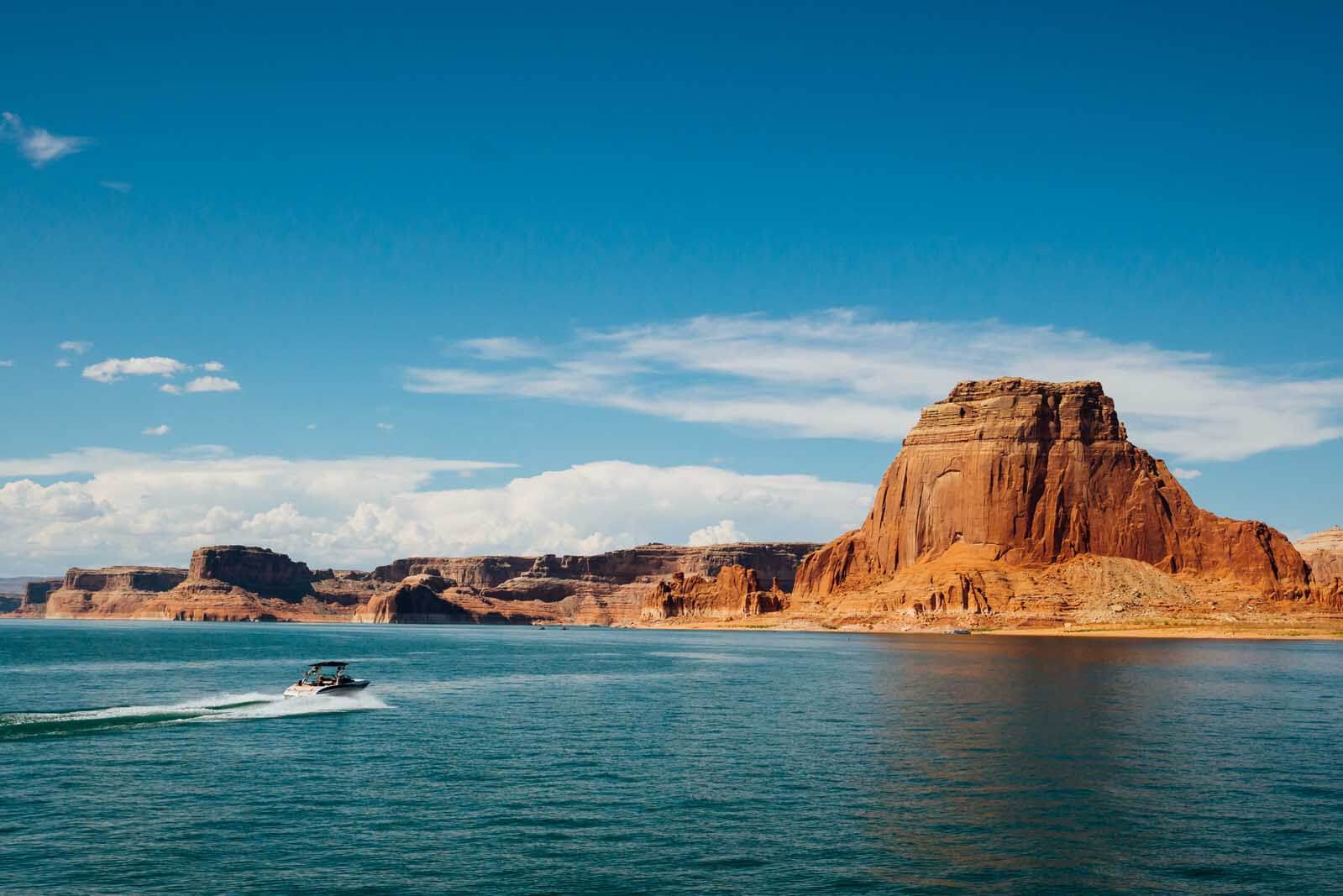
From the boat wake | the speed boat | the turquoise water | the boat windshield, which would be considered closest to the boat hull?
the speed boat

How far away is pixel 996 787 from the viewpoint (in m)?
45.9

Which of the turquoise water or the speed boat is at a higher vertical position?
the speed boat

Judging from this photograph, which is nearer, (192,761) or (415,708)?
(192,761)

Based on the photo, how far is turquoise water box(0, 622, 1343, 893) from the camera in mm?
33344

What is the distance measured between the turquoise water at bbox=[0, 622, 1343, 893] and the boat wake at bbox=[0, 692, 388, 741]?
14.9 inches

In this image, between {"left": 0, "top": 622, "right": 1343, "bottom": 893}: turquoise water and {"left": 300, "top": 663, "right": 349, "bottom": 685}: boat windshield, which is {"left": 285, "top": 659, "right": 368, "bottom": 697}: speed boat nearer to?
{"left": 300, "top": 663, "right": 349, "bottom": 685}: boat windshield

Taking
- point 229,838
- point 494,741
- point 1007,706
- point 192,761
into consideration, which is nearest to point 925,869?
point 229,838

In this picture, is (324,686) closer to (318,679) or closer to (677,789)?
(318,679)

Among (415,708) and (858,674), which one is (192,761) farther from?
(858,674)

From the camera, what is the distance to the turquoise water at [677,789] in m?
33.3

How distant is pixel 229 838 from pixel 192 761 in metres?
17.6

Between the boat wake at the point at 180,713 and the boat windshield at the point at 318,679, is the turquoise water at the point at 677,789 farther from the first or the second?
the boat windshield at the point at 318,679

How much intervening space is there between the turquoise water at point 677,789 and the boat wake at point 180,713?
378 mm

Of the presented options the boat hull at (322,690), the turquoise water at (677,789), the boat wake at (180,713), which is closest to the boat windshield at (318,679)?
the boat hull at (322,690)
